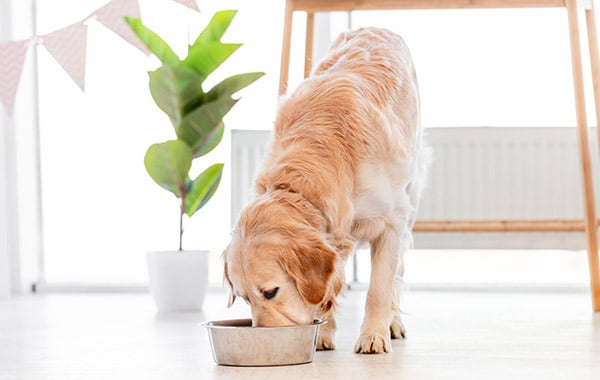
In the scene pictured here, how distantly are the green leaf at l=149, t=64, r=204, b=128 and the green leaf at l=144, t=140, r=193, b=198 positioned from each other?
109mm

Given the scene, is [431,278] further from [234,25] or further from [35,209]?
[35,209]

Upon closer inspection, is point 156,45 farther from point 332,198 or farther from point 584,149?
point 332,198

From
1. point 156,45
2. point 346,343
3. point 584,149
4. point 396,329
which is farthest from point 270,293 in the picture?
point 156,45

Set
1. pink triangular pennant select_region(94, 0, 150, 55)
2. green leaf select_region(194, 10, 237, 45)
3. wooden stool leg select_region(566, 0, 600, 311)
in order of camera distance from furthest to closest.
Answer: green leaf select_region(194, 10, 237, 45)
pink triangular pennant select_region(94, 0, 150, 55)
wooden stool leg select_region(566, 0, 600, 311)

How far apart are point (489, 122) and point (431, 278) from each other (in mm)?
1042

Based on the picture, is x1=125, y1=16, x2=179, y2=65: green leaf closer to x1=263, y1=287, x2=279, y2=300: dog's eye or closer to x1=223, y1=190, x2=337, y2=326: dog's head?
x1=223, y1=190, x2=337, y2=326: dog's head

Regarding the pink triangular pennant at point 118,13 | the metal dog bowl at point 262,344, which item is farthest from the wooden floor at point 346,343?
the pink triangular pennant at point 118,13

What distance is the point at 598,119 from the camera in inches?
133

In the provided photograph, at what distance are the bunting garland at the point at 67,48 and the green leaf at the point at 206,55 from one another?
1.00 ft

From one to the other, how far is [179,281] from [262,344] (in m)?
1.67

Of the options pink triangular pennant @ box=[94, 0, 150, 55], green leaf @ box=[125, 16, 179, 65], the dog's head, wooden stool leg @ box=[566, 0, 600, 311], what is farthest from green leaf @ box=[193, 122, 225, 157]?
the dog's head

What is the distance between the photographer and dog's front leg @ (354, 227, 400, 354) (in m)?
2.33

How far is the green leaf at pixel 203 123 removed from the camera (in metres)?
3.67

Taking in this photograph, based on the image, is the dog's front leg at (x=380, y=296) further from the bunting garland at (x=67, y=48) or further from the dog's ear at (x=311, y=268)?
the bunting garland at (x=67, y=48)
